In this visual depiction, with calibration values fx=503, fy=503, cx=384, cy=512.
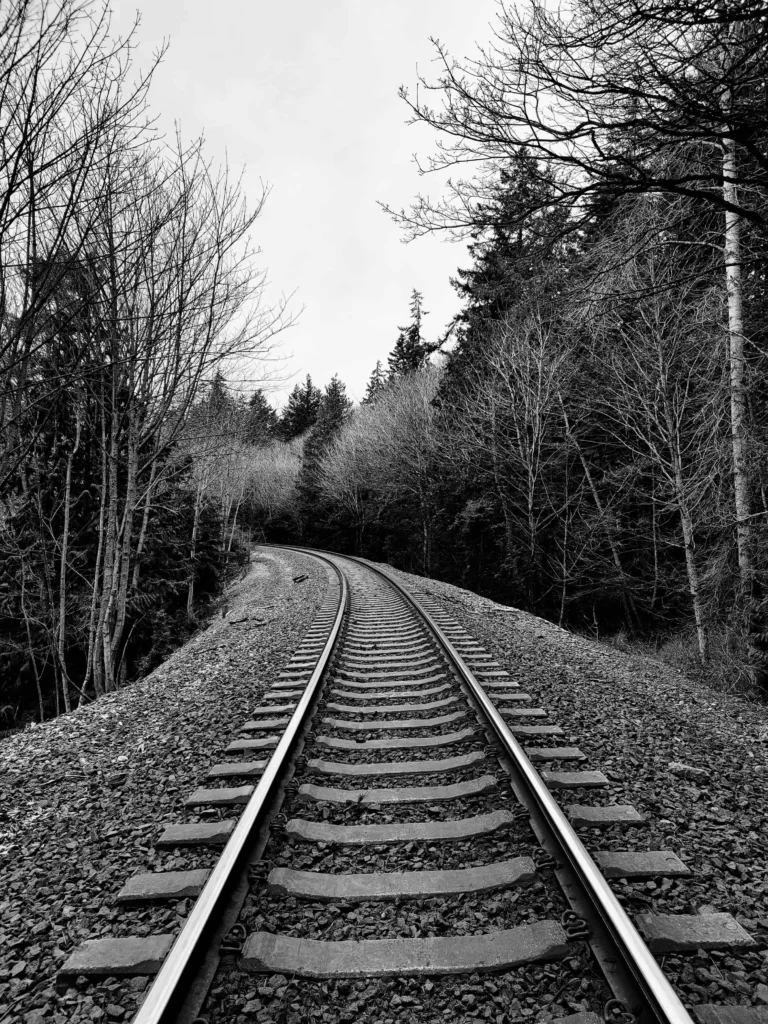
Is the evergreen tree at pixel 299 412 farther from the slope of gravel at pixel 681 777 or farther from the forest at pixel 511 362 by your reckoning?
the slope of gravel at pixel 681 777

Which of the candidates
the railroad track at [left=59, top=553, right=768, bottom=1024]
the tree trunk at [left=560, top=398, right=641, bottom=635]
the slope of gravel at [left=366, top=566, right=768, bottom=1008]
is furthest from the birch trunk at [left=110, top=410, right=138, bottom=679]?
the tree trunk at [left=560, top=398, right=641, bottom=635]

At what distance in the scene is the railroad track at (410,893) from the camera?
1.80 metres

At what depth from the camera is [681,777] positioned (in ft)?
11.4

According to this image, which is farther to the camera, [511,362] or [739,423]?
[511,362]

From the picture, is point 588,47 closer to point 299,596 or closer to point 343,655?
point 343,655

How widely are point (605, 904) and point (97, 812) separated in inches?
115

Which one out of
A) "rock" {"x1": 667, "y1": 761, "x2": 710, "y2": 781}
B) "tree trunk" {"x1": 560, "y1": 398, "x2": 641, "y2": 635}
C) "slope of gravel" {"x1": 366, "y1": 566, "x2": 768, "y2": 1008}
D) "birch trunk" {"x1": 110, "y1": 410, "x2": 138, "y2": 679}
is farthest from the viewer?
"tree trunk" {"x1": 560, "y1": 398, "x2": 641, "y2": 635}

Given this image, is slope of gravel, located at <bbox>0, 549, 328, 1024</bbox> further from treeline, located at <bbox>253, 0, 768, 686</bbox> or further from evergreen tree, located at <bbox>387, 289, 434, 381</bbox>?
evergreen tree, located at <bbox>387, 289, 434, 381</bbox>

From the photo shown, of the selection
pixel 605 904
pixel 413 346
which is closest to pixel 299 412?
pixel 413 346

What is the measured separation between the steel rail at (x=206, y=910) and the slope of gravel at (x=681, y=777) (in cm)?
176

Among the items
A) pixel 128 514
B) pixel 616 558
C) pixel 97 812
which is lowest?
pixel 97 812

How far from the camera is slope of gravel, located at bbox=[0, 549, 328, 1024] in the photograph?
1.96 metres

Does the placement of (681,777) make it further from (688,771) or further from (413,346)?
(413,346)

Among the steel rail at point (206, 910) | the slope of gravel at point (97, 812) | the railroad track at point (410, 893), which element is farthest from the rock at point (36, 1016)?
the steel rail at point (206, 910)
